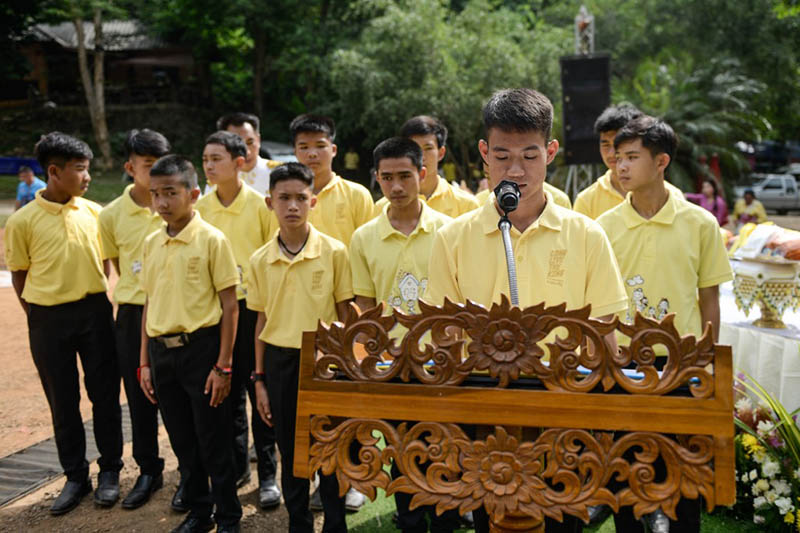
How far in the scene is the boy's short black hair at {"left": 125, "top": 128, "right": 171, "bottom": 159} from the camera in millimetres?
4355

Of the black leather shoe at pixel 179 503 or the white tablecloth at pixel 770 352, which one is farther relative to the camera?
the black leather shoe at pixel 179 503

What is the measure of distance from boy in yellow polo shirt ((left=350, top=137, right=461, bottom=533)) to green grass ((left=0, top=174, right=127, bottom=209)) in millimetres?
18462

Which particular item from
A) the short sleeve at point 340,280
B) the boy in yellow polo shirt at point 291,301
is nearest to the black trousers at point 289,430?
the boy in yellow polo shirt at point 291,301

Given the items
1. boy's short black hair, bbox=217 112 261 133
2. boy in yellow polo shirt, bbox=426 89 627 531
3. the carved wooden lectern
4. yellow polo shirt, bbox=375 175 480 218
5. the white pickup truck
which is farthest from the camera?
the white pickup truck

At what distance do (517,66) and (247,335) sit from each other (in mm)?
18276

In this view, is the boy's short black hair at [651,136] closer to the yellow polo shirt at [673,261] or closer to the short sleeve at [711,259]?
the yellow polo shirt at [673,261]

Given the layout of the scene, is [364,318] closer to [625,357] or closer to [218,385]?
[625,357]

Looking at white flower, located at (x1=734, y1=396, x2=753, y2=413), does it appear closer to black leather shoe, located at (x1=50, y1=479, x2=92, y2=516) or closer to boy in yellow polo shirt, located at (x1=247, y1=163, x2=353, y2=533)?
boy in yellow polo shirt, located at (x1=247, y1=163, x2=353, y2=533)

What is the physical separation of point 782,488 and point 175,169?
324 cm

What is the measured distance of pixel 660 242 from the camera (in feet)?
10.9

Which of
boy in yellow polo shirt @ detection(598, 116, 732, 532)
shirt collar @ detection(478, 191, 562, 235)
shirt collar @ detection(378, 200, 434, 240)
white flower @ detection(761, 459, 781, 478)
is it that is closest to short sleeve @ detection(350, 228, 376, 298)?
shirt collar @ detection(378, 200, 434, 240)

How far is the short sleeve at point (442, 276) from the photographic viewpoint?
235 centimetres

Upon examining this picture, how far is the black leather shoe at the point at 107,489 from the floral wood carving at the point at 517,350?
115 inches

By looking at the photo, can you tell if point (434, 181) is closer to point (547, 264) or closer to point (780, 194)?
point (547, 264)
